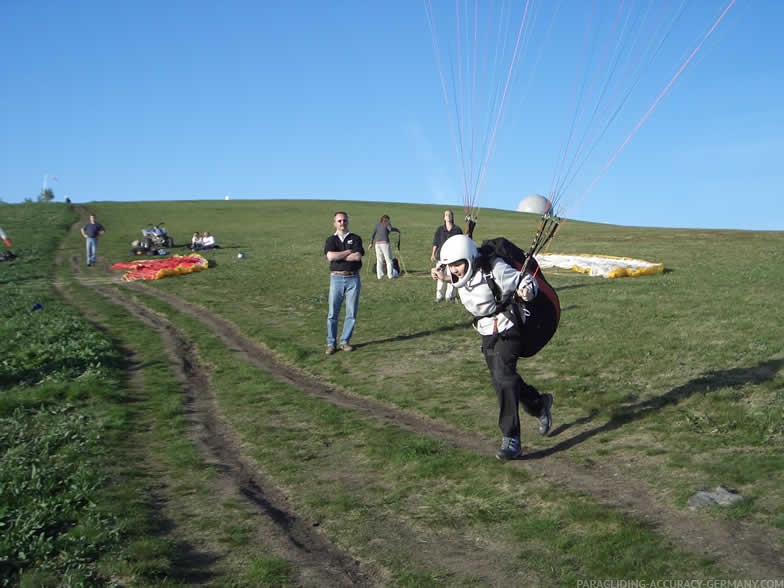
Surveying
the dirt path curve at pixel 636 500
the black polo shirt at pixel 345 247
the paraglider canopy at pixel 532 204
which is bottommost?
the dirt path curve at pixel 636 500

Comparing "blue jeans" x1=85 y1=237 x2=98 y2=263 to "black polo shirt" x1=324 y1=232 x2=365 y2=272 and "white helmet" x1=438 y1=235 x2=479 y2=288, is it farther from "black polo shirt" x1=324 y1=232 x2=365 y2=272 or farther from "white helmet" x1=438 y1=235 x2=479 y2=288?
"white helmet" x1=438 y1=235 x2=479 y2=288

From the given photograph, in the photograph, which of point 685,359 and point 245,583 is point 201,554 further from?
point 685,359

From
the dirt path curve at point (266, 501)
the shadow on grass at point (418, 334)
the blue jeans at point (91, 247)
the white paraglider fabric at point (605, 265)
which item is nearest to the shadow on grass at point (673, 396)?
the dirt path curve at point (266, 501)

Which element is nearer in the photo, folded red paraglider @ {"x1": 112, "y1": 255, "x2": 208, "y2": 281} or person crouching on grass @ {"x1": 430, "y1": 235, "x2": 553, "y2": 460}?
person crouching on grass @ {"x1": 430, "y1": 235, "x2": 553, "y2": 460}

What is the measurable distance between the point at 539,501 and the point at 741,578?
200 cm

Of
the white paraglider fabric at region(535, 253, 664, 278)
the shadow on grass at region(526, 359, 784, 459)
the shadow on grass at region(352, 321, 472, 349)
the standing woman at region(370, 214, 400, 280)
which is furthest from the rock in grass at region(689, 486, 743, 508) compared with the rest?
the standing woman at region(370, 214, 400, 280)

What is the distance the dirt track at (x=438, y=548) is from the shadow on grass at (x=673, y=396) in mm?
212

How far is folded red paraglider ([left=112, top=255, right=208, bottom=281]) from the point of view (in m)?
28.1

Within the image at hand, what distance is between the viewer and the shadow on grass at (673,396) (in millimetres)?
8188

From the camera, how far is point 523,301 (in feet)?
25.2

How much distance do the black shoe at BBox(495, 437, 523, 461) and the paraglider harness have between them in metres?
1.00

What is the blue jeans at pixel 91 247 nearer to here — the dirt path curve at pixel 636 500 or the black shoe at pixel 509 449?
the dirt path curve at pixel 636 500

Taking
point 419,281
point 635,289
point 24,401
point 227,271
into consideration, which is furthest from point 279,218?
point 24,401

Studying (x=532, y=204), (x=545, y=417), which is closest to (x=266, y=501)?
(x=545, y=417)
